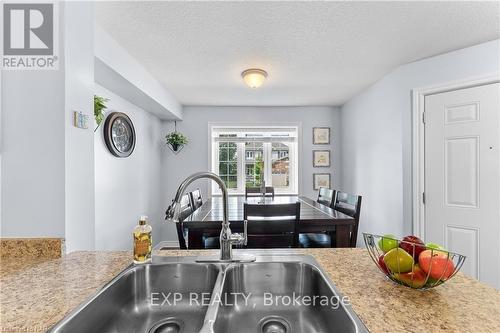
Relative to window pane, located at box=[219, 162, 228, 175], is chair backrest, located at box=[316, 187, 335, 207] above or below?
below

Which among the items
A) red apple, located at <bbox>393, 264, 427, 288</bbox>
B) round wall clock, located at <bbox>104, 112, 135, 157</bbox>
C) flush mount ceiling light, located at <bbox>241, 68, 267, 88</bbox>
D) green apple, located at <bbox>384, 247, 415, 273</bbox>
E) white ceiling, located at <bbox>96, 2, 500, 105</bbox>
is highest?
white ceiling, located at <bbox>96, 2, 500, 105</bbox>

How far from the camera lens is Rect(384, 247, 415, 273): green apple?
28.4 inches

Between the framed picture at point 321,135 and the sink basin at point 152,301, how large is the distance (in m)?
3.55

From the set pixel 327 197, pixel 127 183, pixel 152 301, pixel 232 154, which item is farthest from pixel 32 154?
pixel 232 154

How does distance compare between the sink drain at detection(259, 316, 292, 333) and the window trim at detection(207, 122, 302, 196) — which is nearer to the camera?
the sink drain at detection(259, 316, 292, 333)

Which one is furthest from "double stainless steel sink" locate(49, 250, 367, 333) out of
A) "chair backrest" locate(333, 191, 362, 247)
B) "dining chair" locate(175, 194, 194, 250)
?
"chair backrest" locate(333, 191, 362, 247)

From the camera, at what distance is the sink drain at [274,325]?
0.83 m

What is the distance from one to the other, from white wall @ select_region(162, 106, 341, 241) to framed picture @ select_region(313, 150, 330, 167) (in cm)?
7

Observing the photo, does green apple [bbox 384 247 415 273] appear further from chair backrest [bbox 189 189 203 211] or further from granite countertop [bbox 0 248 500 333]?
chair backrest [bbox 189 189 203 211]

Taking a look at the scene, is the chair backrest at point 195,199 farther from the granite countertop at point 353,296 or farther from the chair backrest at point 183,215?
the granite countertop at point 353,296

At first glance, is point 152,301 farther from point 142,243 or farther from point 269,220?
point 269,220

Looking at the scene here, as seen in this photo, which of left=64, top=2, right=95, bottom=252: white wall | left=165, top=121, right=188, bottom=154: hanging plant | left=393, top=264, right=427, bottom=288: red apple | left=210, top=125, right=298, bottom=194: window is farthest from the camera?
left=210, top=125, right=298, bottom=194: window

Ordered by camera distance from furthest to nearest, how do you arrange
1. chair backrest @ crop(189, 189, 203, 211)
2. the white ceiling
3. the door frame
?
chair backrest @ crop(189, 189, 203, 211)
the door frame
the white ceiling

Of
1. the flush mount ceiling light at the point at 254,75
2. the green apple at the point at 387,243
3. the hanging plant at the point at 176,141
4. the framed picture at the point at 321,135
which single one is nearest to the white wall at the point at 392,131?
the framed picture at the point at 321,135
